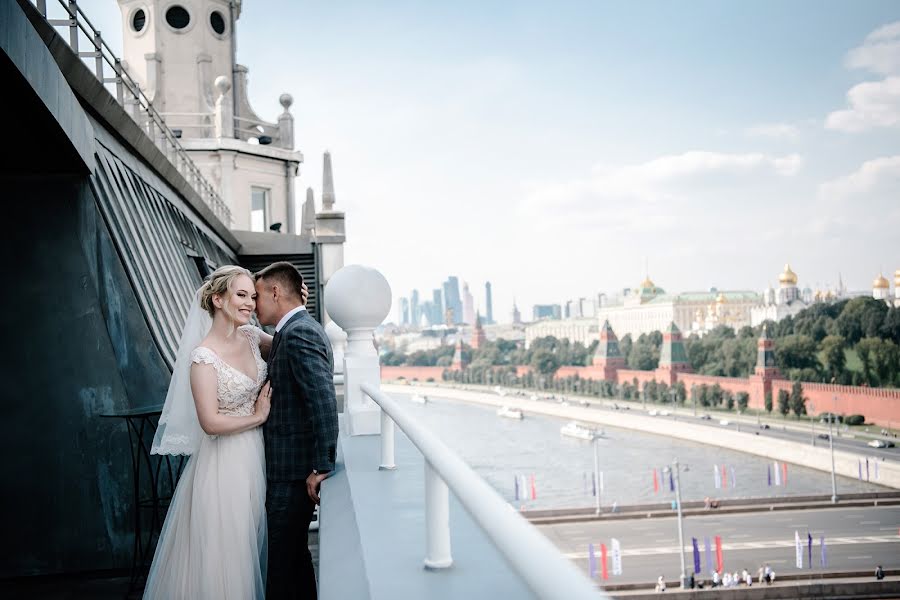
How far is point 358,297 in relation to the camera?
3146mm

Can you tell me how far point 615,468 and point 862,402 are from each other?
17.9 meters

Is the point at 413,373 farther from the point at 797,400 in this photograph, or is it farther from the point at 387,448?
the point at 387,448

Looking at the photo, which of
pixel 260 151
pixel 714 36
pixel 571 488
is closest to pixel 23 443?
pixel 260 151

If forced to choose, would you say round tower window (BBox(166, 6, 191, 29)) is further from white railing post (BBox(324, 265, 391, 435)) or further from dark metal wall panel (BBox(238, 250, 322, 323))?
white railing post (BBox(324, 265, 391, 435))

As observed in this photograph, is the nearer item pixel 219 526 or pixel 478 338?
pixel 219 526

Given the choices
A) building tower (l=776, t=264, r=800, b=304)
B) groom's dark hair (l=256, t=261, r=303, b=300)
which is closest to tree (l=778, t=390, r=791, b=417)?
building tower (l=776, t=264, r=800, b=304)

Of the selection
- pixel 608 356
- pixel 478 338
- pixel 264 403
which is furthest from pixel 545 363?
pixel 264 403

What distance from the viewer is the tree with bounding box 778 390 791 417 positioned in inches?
2266

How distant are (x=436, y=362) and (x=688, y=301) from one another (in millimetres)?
33246

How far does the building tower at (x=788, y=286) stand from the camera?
298 ft

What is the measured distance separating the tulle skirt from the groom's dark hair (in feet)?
1.35

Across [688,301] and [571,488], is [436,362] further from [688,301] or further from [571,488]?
[571,488]

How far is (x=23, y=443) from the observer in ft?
12.7

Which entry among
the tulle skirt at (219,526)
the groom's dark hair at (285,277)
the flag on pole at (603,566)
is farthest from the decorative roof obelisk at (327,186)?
the flag on pole at (603,566)
